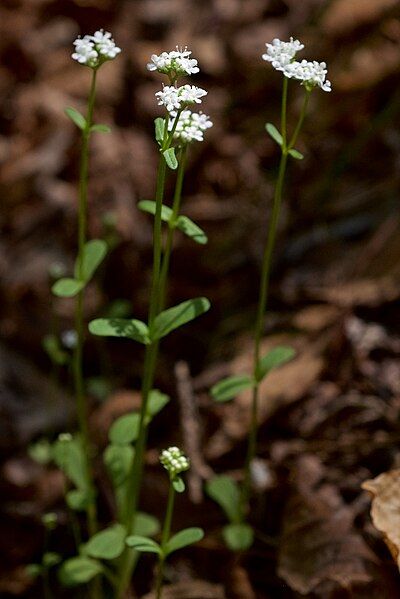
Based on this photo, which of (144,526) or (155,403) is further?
(144,526)

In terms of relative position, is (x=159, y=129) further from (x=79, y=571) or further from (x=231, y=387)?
(x=79, y=571)

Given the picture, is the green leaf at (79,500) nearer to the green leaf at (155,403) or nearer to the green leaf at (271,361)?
the green leaf at (155,403)

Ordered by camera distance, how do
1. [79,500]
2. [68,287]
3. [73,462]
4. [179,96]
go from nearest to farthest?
[179,96]
[68,287]
[79,500]
[73,462]

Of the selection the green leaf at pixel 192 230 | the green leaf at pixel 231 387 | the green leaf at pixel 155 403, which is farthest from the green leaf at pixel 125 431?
the green leaf at pixel 192 230

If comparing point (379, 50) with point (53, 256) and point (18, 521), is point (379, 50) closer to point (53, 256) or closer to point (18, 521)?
point (53, 256)

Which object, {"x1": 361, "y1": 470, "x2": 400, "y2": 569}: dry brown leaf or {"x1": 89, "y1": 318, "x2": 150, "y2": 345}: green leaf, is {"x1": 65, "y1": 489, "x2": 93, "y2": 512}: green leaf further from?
{"x1": 361, "y1": 470, "x2": 400, "y2": 569}: dry brown leaf

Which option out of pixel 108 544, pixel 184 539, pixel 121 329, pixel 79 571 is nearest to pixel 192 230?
pixel 121 329

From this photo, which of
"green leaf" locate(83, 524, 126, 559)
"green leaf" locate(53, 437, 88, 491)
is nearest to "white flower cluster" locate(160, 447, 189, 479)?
"green leaf" locate(83, 524, 126, 559)
